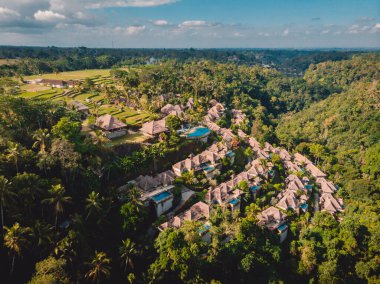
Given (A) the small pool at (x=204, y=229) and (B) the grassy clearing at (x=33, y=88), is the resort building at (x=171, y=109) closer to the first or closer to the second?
(B) the grassy clearing at (x=33, y=88)

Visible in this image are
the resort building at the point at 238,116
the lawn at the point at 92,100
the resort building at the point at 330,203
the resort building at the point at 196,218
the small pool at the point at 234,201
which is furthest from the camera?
the resort building at the point at 238,116

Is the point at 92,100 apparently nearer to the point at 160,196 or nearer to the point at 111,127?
the point at 111,127

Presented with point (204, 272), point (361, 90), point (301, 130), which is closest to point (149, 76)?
point (301, 130)

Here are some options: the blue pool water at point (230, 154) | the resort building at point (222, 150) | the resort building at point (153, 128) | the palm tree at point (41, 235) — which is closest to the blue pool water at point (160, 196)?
the resort building at point (153, 128)

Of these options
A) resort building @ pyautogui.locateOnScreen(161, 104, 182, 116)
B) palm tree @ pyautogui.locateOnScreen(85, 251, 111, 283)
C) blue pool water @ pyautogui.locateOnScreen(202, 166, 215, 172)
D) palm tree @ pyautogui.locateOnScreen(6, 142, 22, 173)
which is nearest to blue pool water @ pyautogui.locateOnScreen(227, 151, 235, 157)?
blue pool water @ pyautogui.locateOnScreen(202, 166, 215, 172)

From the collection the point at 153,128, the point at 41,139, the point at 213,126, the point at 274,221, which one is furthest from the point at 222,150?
the point at 41,139

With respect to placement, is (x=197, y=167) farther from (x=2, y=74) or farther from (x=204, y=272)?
(x=2, y=74)

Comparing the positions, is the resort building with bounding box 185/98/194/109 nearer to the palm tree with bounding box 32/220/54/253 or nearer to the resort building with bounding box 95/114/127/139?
the resort building with bounding box 95/114/127/139
